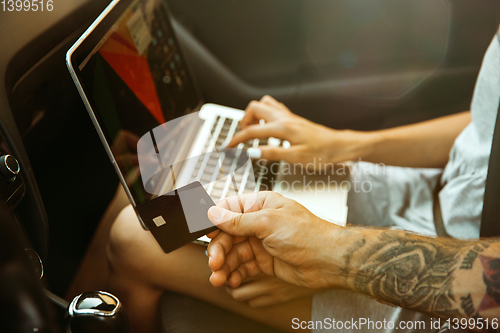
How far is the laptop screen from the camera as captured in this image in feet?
1.71

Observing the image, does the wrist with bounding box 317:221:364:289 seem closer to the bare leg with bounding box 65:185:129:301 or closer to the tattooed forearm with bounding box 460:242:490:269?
the tattooed forearm with bounding box 460:242:490:269

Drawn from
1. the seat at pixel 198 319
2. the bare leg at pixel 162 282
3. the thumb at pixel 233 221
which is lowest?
the seat at pixel 198 319

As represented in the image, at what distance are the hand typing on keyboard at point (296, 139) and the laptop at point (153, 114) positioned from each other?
0.03m

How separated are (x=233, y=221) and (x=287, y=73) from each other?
675 mm

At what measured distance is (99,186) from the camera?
2.82 ft

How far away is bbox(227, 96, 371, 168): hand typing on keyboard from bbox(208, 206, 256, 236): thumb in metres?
0.25

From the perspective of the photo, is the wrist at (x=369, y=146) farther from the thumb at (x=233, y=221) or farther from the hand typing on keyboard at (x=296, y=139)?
the thumb at (x=233, y=221)

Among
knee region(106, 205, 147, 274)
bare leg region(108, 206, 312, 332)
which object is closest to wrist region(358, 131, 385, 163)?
bare leg region(108, 206, 312, 332)

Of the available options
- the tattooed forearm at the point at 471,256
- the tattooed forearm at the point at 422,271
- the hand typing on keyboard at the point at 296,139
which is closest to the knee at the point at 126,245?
the hand typing on keyboard at the point at 296,139

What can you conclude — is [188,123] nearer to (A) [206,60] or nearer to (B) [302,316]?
(A) [206,60]

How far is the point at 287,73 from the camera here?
3.49 feet

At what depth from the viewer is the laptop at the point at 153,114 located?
522 mm

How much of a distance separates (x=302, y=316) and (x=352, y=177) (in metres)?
0.35

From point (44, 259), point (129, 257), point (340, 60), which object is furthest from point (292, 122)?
point (44, 259)
